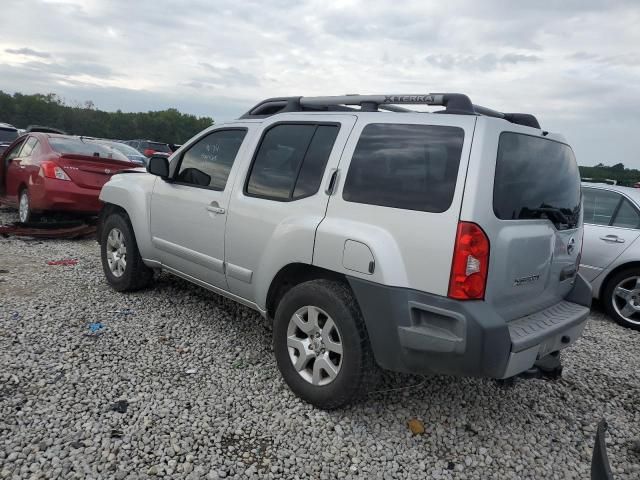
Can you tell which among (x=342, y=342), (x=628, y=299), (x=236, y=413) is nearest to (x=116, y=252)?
(x=236, y=413)

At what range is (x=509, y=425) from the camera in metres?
3.22

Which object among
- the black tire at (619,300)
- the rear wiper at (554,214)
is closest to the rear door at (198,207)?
the rear wiper at (554,214)

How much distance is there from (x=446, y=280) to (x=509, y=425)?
51.6 inches

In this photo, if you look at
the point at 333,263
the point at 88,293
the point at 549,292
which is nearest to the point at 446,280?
the point at 333,263

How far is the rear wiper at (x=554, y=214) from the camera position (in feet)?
9.73

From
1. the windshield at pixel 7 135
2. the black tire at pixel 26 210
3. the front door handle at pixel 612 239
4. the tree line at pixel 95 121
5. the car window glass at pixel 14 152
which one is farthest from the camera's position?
the tree line at pixel 95 121

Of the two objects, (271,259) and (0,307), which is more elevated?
(271,259)

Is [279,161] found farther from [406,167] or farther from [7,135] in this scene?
[7,135]

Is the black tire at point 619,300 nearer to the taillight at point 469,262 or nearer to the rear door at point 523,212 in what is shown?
the rear door at point 523,212

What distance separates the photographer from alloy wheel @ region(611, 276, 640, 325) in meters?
5.39

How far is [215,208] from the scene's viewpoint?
390 cm

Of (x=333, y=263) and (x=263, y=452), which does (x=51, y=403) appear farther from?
(x=333, y=263)

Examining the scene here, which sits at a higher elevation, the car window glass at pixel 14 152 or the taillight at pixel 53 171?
the car window glass at pixel 14 152

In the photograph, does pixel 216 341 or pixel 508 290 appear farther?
pixel 216 341
